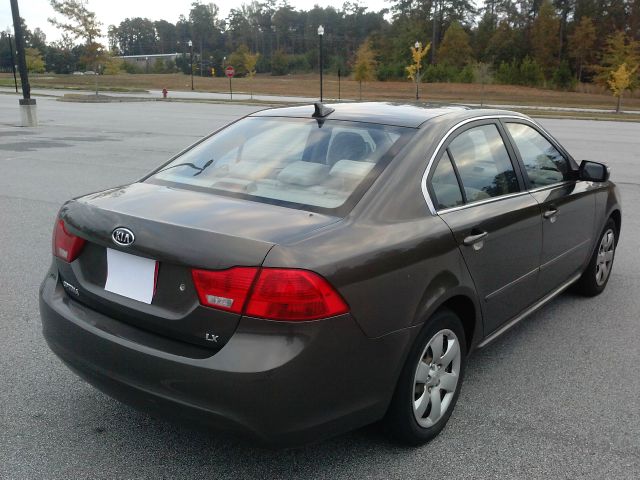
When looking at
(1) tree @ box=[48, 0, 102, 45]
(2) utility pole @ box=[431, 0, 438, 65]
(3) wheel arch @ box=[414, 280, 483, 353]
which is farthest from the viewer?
(2) utility pole @ box=[431, 0, 438, 65]

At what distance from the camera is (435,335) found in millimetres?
2996

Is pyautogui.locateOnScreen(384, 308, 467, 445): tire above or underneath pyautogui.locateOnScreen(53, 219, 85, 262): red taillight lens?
underneath

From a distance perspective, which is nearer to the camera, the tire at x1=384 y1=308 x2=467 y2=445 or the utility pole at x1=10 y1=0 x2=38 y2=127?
the tire at x1=384 y1=308 x2=467 y2=445

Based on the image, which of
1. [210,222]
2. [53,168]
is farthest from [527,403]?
[53,168]

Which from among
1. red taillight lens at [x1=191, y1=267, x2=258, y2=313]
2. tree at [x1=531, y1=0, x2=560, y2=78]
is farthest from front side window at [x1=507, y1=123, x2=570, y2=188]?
tree at [x1=531, y1=0, x2=560, y2=78]

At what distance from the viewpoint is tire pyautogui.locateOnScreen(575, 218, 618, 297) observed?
16.7ft

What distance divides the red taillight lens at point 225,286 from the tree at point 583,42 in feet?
273

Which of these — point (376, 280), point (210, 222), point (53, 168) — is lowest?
point (53, 168)

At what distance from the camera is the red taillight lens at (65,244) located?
2943 mm

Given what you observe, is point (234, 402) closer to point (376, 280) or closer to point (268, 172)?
point (376, 280)

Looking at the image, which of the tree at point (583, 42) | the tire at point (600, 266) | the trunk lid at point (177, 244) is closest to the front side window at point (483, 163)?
the trunk lid at point (177, 244)

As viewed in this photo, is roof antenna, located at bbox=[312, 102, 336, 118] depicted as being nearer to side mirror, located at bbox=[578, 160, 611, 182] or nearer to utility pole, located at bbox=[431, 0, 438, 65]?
side mirror, located at bbox=[578, 160, 611, 182]

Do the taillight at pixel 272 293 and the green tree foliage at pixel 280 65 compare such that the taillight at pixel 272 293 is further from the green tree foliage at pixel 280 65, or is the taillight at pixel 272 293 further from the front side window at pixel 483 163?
the green tree foliage at pixel 280 65

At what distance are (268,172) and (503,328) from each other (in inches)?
65.0
